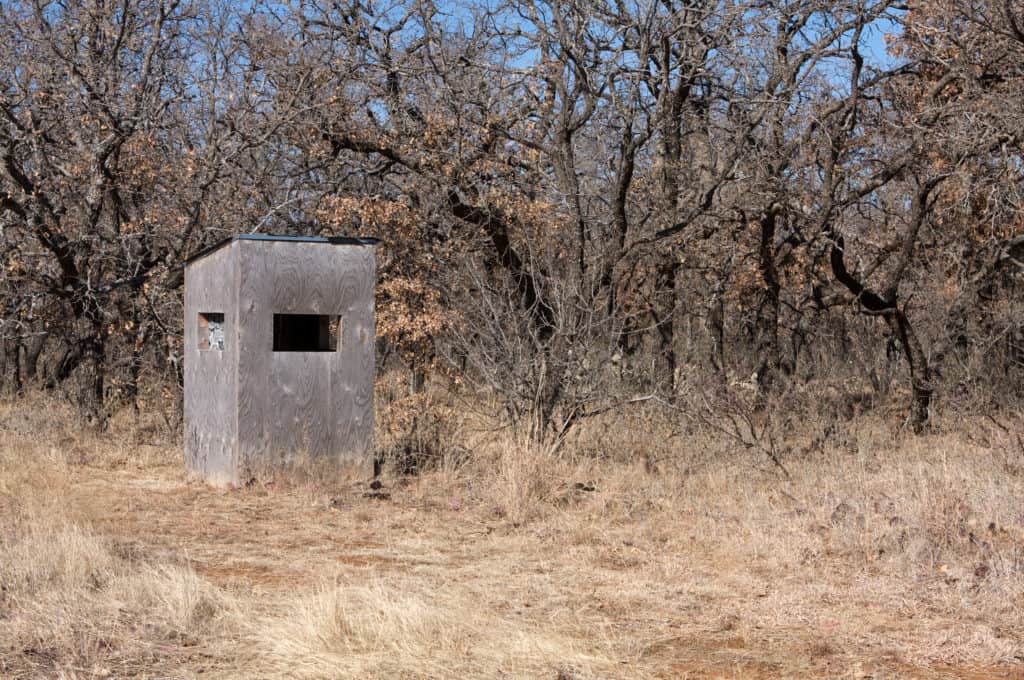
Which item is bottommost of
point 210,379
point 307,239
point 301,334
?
point 210,379

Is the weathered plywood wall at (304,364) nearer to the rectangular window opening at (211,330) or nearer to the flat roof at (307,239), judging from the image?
the flat roof at (307,239)

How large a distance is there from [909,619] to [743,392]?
25.0 feet

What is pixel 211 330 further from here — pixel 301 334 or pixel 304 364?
pixel 304 364

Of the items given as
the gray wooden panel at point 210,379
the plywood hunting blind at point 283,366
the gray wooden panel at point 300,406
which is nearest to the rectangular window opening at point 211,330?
the gray wooden panel at point 210,379

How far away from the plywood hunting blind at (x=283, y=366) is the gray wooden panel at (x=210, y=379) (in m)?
0.01

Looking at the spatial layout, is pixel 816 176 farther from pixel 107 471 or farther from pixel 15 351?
pixel 15 351

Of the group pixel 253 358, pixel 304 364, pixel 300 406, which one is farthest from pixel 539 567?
pixel 253 358

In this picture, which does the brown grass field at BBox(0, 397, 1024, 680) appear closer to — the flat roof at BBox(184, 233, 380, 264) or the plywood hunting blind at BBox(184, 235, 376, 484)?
the plywood hunting blind at BBox(184, 235, 376, 484)

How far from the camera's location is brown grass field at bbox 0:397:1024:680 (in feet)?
16.8

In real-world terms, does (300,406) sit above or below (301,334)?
below

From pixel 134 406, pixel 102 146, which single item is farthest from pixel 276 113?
pixel 134 406

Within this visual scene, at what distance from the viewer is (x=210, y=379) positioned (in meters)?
10.5

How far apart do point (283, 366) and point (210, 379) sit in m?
0.95

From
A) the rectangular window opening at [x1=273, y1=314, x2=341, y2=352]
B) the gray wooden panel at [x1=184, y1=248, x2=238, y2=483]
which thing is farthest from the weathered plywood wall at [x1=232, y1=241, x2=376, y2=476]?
the rectangular window opening at [x1=273, y1=314, x2=341, y2=352]
